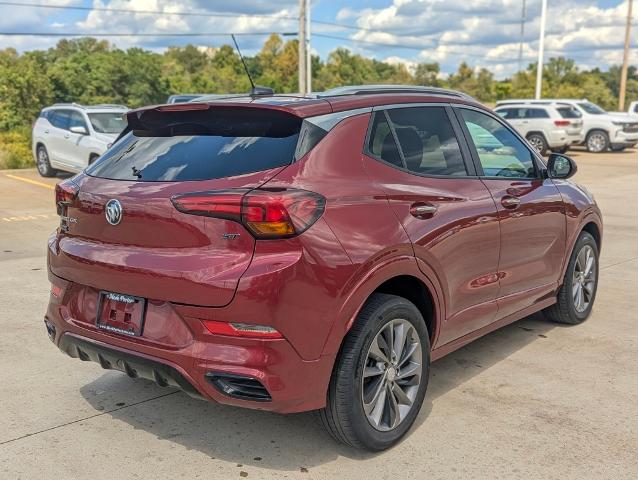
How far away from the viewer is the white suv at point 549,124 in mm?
22906

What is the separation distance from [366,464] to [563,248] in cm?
249

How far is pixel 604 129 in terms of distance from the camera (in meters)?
24.8

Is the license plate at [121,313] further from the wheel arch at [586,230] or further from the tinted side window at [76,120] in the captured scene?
the tinted side window at [76,120]

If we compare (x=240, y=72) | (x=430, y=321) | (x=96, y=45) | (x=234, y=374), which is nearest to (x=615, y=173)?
(x=430, y=321)

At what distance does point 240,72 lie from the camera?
270 feet

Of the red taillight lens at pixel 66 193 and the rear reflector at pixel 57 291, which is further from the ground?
the red taillight lens at pixel 66 193

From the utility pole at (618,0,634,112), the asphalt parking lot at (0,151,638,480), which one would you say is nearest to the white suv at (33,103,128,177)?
the asphalt parking lot at (0,151,638,480)

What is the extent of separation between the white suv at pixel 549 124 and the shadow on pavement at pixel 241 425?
1990 cm

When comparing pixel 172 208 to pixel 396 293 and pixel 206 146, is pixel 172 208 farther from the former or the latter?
Result: pixel 396 293

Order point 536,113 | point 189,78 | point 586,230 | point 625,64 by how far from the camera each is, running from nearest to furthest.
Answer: point 586,230 → point 536,113 → point 625,64 → point 189,78

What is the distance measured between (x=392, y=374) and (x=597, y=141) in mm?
24268

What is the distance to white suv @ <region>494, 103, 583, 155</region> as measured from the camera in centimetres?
2291

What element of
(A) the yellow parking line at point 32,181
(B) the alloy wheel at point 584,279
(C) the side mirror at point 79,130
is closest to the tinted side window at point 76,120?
(C) the side mirror at point 79,130

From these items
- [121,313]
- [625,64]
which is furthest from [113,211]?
[625,64]
